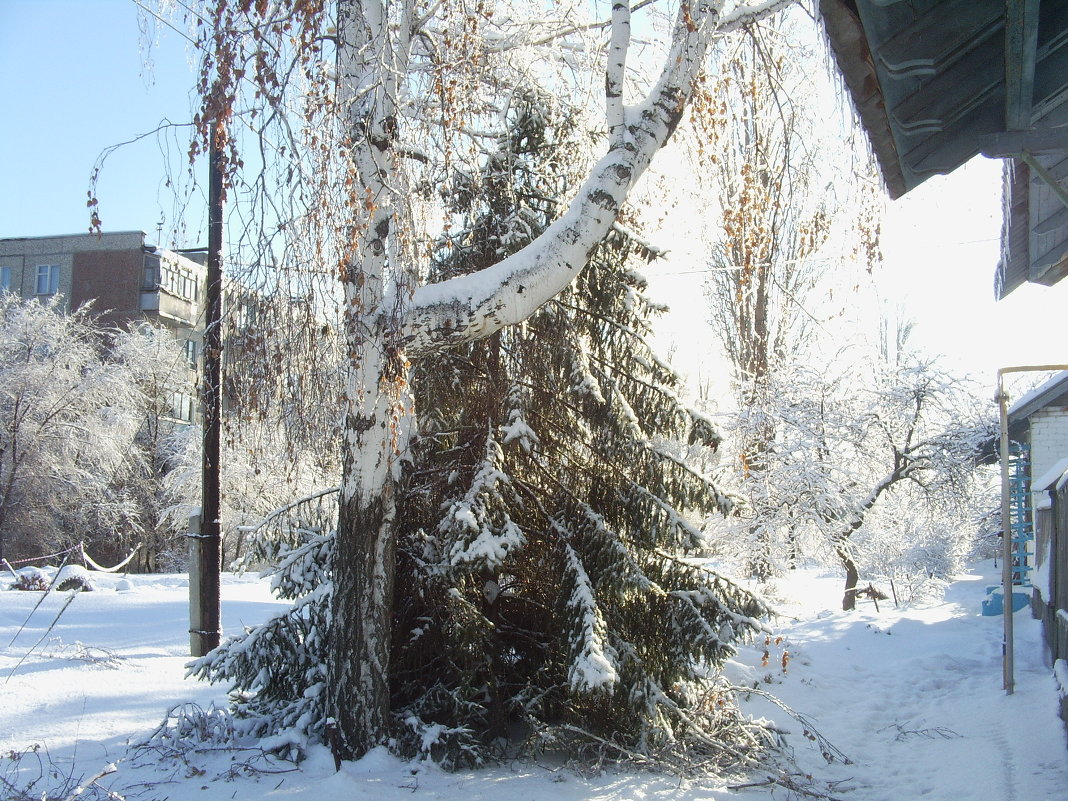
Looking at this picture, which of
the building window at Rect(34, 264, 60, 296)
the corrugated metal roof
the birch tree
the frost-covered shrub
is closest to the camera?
the corrugated metal roof

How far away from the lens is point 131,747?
538cm

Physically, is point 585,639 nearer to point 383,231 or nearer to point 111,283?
point 383,231

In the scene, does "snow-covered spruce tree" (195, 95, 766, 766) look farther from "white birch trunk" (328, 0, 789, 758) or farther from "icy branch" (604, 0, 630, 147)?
"icy branch" (604, 0, 630, 147)

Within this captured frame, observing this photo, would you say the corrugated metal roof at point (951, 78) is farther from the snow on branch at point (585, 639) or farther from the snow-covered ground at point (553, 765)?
the snow-covered ground at point (553, 765)

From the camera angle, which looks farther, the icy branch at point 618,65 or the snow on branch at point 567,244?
the icy branch at point 618,65

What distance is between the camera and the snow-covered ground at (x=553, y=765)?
17.0ft

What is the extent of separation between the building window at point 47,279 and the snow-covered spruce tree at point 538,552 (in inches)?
1444

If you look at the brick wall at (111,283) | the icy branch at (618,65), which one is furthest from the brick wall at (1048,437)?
the brick wall at (111,283)

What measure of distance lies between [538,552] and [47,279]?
1532 inches

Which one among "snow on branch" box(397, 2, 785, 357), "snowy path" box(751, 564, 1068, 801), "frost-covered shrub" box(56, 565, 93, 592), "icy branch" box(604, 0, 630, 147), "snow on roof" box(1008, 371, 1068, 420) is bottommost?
"snowy path" box(751, 564, 1068, 801)

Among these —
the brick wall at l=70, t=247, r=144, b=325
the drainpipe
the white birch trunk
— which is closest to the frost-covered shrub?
the white birch trunk

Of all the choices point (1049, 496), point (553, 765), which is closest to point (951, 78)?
point (553, 765)

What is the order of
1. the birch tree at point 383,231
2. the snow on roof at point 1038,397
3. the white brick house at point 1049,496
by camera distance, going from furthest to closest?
the snow on roof at point 1038,397
the white brick house at point 1049,496
the birch tree at point 383,231

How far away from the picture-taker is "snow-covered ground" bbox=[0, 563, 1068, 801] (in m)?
5.18
